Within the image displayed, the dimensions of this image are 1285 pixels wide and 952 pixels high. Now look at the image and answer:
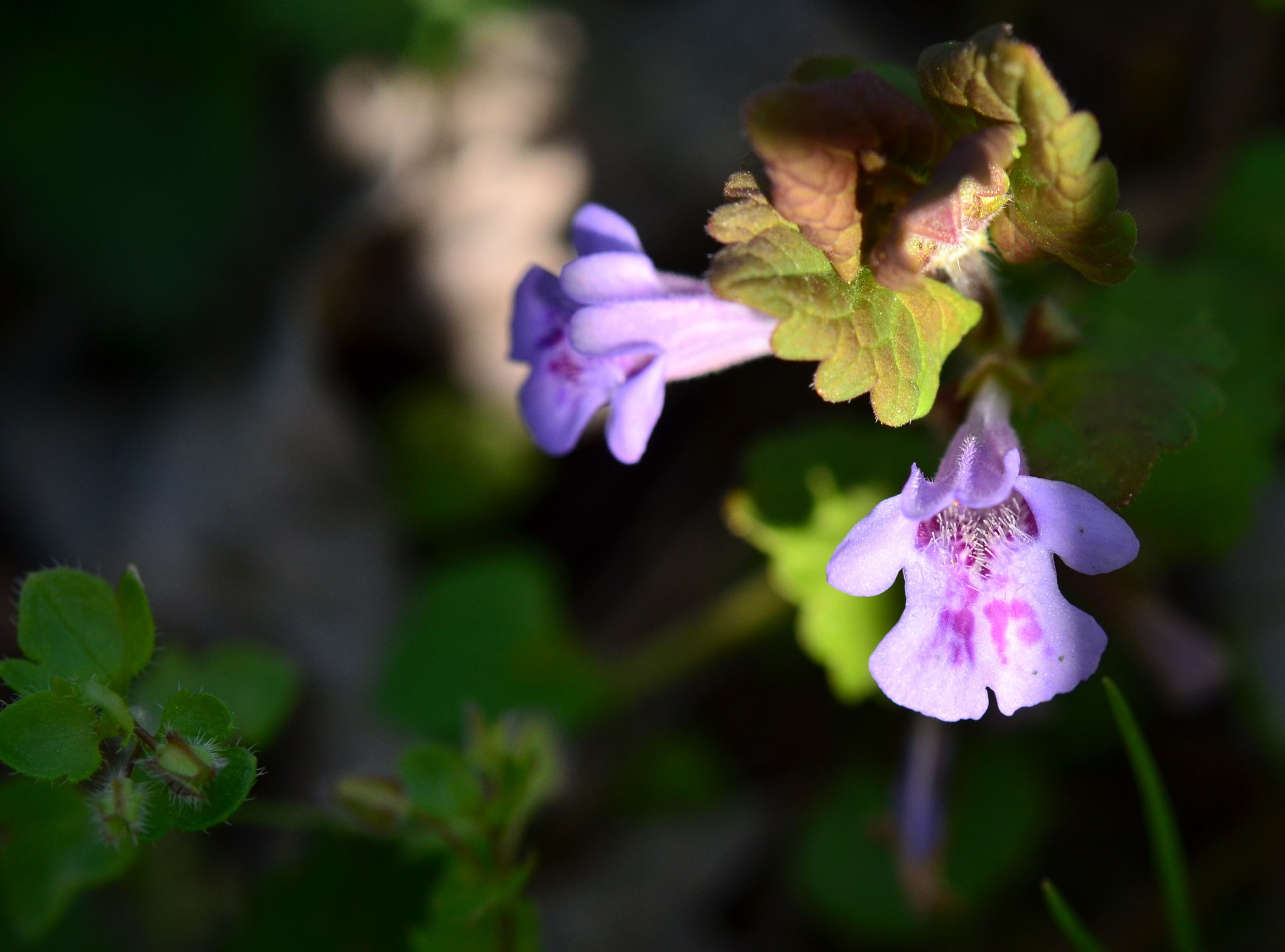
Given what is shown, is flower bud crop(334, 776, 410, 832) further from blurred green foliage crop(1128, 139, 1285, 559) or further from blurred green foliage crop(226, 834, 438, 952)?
blurred green foliage crop(1128, 139, 1285, 559)

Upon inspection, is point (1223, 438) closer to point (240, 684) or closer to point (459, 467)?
point (240, 684)

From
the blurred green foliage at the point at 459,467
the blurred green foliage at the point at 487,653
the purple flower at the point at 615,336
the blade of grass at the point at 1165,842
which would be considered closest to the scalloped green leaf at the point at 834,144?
the purple flower at the point at 615,336

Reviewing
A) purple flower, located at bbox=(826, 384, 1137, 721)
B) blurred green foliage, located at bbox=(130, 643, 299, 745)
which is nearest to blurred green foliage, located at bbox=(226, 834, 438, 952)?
blurred green foliage, located at bbox=(130, 643, 299, 745)

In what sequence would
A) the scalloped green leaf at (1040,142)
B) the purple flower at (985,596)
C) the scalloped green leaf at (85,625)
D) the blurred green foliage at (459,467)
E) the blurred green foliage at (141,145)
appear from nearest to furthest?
the scalloped green leaf at (1040,142), the purple flower at (985,596), the scalloped green leaf at (85,625), the blurred green foliage at (459,467), the blurred green foliage at (141,145)

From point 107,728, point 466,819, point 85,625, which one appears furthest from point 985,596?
point 85,625

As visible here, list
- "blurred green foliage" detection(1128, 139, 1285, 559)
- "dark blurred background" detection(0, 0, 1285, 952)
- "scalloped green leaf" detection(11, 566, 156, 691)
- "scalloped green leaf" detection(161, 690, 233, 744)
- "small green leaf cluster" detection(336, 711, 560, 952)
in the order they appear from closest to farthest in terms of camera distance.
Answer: "scalloped green leaf" detection(161, 690, 233, 744), "scalloped green leaf" detection(11, 566, 156, 691), "small green leaf cluster" detection(336, 711, 560, 952), "blurred green foliage" detection(1128, 139, 1285, 559), "dark blurred background" detection(0, 0, 1285, 952)

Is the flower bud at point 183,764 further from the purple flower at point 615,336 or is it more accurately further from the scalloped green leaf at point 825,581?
the scalloped green leaf at point 825,581

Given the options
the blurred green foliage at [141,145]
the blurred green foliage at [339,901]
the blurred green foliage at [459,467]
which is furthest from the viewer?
the blurred green foliage at [141,145]
